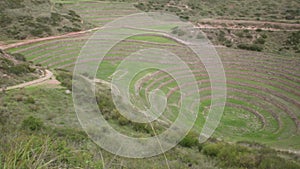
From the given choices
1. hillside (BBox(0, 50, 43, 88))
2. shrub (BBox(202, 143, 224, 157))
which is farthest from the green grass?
shrub (BBox(202, 143, 224, 157))

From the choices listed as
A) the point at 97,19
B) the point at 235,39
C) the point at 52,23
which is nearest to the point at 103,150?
the point at 52,23

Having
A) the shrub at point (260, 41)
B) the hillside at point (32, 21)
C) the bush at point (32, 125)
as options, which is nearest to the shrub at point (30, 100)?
the bush at point (32, 125)

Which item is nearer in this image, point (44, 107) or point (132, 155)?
point (132, 155)

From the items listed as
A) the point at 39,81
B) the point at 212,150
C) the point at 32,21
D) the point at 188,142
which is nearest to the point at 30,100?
the point at 39,81

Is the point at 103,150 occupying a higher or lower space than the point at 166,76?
higher

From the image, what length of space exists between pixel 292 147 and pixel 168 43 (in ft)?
63.0

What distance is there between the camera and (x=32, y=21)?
109 ft

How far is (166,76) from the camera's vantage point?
26.3 m

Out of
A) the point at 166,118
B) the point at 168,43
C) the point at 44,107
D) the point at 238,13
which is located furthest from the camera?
the point at 238,13

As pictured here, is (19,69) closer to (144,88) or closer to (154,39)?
(144,88)

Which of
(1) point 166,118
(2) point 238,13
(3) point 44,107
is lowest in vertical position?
(1) point 166,118

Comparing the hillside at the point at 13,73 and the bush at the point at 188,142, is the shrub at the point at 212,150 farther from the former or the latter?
the hillside at the point at 13,73

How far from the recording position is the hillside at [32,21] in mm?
30547

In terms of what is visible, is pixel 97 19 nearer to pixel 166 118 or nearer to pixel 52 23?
pixel 52 23
